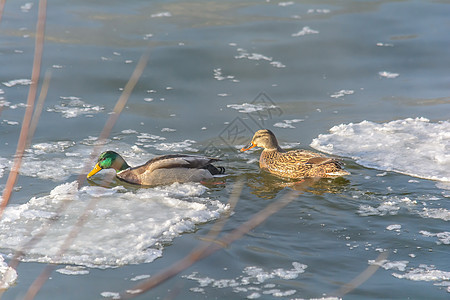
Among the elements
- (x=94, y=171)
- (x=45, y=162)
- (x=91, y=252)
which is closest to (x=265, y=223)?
(x=91, y=252)

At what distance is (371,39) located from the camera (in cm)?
1195

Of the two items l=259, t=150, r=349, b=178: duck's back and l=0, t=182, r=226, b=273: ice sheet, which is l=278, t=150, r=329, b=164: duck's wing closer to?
l=259, t=150, r=349, b=178: duck's back

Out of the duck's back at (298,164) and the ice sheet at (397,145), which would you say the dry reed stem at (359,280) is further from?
the ice sheet at (397,145)

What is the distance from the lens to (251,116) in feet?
30.9

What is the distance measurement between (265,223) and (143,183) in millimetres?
1894

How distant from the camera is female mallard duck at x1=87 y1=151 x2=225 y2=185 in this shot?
24.3 feet

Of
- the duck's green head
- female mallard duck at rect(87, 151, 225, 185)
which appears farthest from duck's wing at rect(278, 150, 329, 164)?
the duck's green head

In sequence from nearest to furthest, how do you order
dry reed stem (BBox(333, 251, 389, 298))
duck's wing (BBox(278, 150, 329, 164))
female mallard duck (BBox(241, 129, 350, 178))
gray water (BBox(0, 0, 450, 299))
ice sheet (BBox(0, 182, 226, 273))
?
1. dry reed stem (BBox(333, 251, 389, 298))
2. gray water (BBox(0, 0, 450, 299))
3. ice sheet (BBox(0, 182, 226, 273))
4. female mallard duck (BBox(241, 129, 350, 178))
5. duck's wing (BBox(278, 150, 329, 164))

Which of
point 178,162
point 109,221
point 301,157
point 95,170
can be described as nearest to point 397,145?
point 301,157

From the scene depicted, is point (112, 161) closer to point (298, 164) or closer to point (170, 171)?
point (170, 171)

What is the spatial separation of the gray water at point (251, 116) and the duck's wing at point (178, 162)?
12.2 inches

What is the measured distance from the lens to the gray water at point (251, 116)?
516 cm

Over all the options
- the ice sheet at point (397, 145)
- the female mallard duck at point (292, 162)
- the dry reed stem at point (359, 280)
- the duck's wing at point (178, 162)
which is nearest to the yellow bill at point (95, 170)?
the duck's wing at point (178, 162)

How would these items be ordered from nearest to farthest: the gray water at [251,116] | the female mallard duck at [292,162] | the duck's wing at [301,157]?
the gray water at [251,116] < the female mallard duck at [292,162] < the duck's wing at [301,157]
